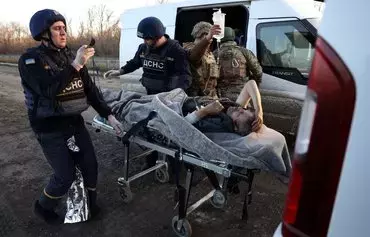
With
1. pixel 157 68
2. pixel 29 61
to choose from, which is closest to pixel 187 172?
pixel 157 68

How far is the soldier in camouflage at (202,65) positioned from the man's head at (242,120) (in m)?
1.37

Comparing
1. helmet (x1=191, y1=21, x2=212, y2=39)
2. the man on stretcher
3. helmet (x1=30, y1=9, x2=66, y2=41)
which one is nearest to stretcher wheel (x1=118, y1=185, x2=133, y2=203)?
the man on stretcher

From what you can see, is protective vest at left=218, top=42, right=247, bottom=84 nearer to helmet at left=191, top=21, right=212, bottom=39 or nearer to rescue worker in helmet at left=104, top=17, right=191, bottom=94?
helmet at left=191, top=21, right=212, bottom=39

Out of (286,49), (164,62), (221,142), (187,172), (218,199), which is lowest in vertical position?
(218,199)

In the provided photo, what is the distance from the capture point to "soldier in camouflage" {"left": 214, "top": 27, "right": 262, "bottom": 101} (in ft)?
15.1

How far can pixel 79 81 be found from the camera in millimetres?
3027

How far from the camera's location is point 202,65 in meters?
4.39

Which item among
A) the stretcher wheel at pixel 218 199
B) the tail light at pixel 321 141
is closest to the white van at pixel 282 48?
the stretcher wheel at pixel 218 199

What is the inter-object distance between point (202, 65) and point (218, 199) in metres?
1.73

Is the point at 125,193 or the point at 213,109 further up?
the point at 213,109

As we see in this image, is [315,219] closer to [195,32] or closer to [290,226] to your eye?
[290,226]

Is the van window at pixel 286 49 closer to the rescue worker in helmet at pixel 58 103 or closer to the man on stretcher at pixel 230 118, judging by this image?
the man on stretcher at pixel 230 118

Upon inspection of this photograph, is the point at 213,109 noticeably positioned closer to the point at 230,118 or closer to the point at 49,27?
the point at 230,118

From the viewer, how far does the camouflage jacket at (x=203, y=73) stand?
14.0 feet
